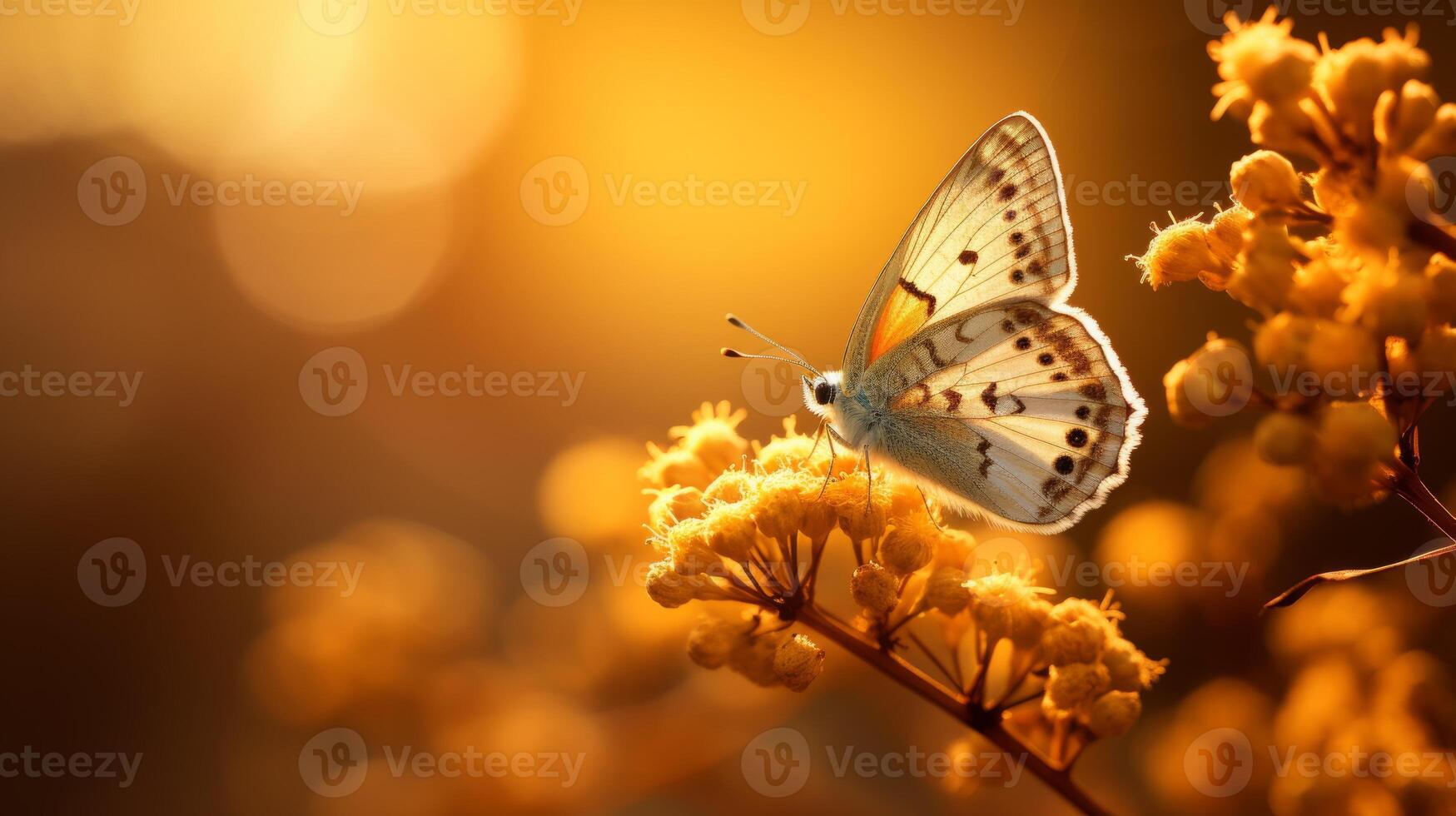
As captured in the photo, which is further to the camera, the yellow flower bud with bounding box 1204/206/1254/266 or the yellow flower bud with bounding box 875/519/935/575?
the yellow flower bud with bounding box 875/519/935/575

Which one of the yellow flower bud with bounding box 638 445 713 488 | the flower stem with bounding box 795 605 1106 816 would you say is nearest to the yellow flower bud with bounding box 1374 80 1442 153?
the flower stem with bounding box 795 605 1106 816


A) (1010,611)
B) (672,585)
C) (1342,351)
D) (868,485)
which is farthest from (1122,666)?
(672,585)

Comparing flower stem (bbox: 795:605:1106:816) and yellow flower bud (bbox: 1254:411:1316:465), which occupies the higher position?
yellow flower bud (bbox: 1254:411:1316:465)

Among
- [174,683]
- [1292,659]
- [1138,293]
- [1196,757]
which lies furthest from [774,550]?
[174,683]

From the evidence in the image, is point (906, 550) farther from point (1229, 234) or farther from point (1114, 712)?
point (1229, 234)

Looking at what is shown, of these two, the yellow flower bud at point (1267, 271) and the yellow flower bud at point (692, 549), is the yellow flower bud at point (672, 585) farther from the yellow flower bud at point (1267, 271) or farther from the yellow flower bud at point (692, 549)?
the yellow flower bud at point (1267, 271)

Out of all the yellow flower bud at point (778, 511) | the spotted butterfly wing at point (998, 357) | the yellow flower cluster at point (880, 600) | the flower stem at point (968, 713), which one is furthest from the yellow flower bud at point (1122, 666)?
the yellow flower bud at point (778, 511)

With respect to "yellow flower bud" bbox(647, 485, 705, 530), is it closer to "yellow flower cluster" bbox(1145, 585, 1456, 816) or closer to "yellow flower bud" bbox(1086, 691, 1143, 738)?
"yellow flower bud" bbox(1086, 691, 1143, 738)
